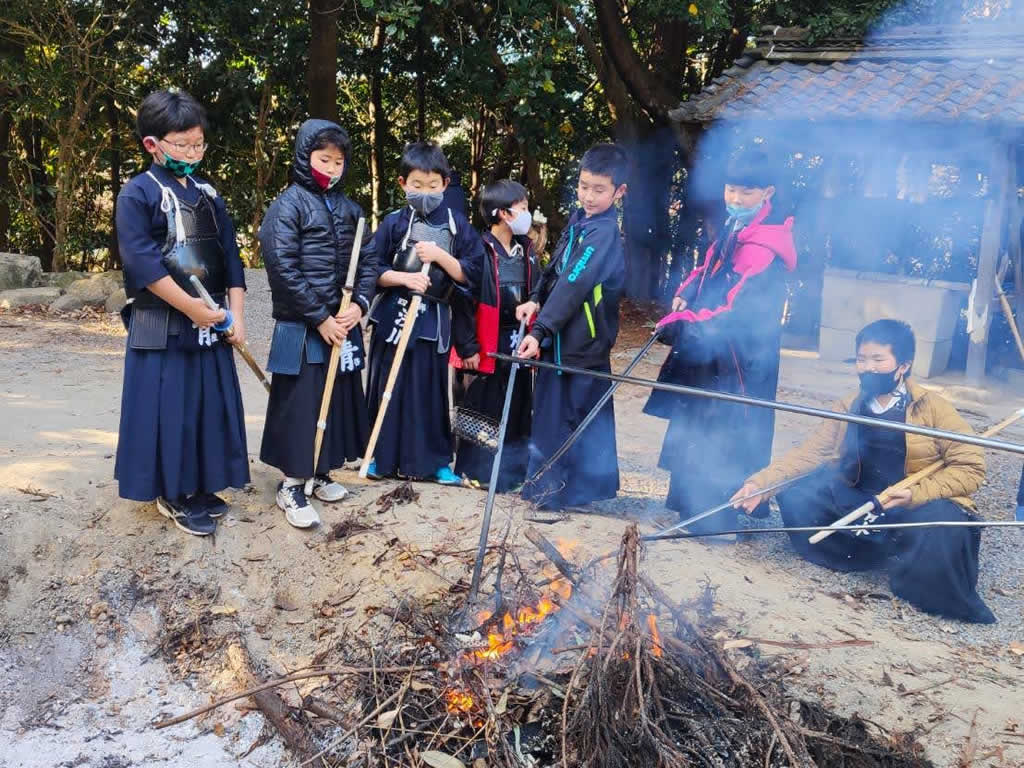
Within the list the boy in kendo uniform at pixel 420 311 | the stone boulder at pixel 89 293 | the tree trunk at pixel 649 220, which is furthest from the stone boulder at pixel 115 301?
the tree trunk at pixel 649 220

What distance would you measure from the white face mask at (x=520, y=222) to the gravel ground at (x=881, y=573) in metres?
1.70

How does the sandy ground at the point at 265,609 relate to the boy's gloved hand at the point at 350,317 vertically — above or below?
below

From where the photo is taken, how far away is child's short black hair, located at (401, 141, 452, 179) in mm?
4656

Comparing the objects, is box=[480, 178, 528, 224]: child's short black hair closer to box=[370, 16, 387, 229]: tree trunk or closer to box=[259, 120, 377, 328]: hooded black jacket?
box=[259, 120, 377, 328]: hooded black jacket

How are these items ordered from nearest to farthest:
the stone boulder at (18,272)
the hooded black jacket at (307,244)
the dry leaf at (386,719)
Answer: the dry leaf at (386,719) → the hooded black jacket at (307,244) → the stone boulder at (18,272)

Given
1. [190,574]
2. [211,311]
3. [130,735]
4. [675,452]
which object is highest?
[211,311]

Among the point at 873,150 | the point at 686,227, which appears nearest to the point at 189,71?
the point at 686,227

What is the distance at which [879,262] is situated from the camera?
421 inches

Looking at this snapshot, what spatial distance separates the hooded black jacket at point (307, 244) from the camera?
4207 millimetres

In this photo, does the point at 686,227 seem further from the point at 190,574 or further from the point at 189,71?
the point at 190,574

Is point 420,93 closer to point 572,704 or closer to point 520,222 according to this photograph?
point 520,222

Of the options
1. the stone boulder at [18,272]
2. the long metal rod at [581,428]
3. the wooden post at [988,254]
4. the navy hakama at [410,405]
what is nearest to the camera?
the long metal rod at [581,428]

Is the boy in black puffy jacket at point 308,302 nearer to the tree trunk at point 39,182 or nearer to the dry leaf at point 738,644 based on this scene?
the dry leaf at point 738,644

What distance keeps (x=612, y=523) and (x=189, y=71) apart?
1043cm
